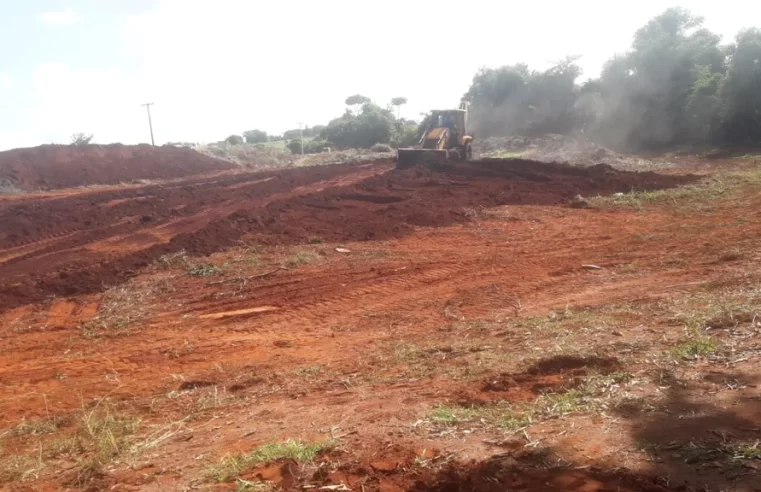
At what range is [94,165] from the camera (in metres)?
36.2

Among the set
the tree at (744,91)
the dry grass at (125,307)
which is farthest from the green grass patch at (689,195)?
the dry grass at (125,307)

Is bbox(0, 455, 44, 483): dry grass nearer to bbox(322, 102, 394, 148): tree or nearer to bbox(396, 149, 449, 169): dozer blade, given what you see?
bbox(396, 149, 449, 169): dozer blade

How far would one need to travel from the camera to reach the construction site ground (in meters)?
4.09

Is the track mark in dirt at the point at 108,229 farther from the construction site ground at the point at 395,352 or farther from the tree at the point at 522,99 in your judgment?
the tree at the point at 522,99

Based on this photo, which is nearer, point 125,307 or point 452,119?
point 125,307

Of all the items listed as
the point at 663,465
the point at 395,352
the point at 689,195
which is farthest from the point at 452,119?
the point at 663,465

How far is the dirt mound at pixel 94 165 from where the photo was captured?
107ft

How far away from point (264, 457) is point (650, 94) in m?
36.0

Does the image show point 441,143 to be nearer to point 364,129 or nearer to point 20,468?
point 20,468

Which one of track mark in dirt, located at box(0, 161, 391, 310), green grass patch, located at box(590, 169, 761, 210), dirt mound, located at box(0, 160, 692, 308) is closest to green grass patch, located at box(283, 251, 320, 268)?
dirt mound, located at box(0, 160, 692, 308)

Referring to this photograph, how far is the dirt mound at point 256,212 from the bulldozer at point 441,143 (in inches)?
46.8

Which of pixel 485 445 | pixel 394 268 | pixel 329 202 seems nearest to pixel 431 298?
pixel 394 268

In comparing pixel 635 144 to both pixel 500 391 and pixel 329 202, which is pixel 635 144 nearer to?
pixel 329 202

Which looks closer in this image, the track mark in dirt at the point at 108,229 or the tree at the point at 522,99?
the track mark in dirt at the point at 108,229
